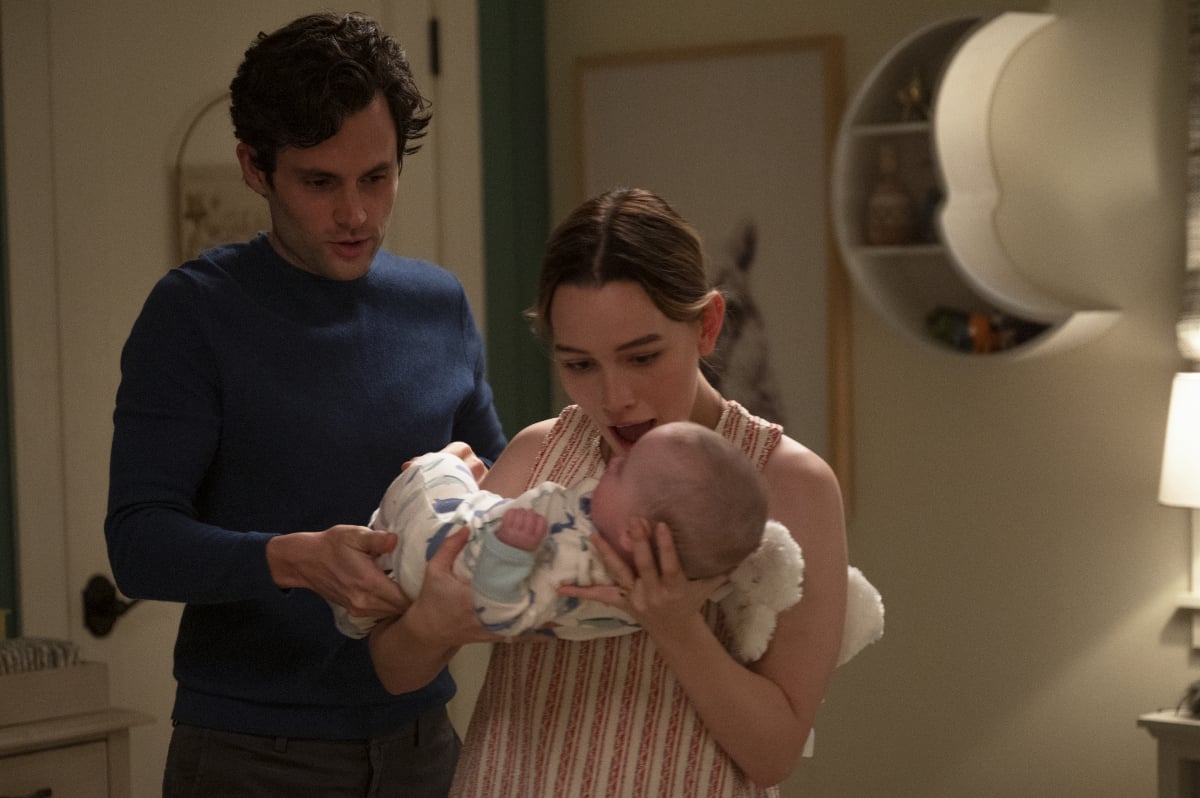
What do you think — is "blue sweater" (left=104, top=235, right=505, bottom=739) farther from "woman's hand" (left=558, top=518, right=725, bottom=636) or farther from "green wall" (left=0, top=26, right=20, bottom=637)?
"green wall" (left=0, top=26, right=20, bottom=637)

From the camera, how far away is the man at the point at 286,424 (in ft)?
5.37

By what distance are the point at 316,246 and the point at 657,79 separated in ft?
7.87

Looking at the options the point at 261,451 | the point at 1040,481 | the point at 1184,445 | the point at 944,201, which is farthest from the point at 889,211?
the point at 261,451

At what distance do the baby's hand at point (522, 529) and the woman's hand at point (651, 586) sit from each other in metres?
0.05

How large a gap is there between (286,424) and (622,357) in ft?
1.51

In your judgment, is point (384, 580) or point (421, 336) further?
point (421, 336)

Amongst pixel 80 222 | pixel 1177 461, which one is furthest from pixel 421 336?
pixel 1177 461

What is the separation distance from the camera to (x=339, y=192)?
5.58 ft

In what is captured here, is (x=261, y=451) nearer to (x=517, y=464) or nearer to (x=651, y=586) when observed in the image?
(x=517, y=464)

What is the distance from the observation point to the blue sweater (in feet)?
Answer: 5.31

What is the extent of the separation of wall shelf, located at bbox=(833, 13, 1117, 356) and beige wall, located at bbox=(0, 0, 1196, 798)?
0.28 ft

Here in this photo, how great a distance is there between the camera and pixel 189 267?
5.70ft

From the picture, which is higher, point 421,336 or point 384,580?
point 421,336

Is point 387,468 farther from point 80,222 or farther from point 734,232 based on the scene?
point 734,232
